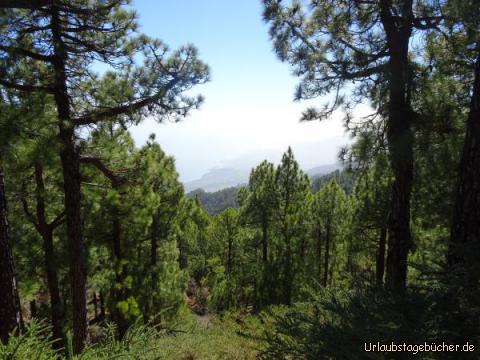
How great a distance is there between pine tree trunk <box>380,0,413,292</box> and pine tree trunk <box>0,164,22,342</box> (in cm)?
588

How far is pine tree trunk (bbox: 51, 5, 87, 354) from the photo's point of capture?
6.23 m

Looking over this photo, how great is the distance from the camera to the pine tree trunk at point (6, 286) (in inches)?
187

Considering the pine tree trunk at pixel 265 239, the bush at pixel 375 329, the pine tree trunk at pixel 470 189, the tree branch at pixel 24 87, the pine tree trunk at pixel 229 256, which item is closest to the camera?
the bush at pixel 375 329

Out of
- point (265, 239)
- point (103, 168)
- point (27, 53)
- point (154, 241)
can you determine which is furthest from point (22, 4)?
point (265, 239)

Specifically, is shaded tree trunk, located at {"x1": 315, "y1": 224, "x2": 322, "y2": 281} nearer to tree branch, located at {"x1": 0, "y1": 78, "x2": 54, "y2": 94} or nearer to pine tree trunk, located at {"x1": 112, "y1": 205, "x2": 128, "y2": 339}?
pine tree trunk, located at {"x1": 112, "y1": 205, "x2": 128, "y2": 339}

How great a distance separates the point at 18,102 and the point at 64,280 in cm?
673

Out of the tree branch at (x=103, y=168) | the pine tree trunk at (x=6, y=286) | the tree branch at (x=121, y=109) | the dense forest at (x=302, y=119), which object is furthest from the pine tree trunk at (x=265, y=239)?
the pine tree trunk at (x=6, y=286)

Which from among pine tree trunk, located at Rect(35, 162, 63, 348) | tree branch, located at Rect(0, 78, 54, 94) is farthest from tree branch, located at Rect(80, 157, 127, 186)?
pine tree trunk, located at Rect(35, 162, 63, 348)

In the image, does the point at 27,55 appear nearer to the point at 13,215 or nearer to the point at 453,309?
the point at 13,215

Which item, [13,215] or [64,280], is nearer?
[13,215]

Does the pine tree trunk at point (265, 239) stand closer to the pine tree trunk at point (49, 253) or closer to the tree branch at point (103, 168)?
the pine tree trunk at point (49, 253)

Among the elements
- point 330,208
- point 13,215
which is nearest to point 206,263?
point 330,208

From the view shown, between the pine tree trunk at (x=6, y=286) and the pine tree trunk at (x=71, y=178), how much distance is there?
1744 millimetres

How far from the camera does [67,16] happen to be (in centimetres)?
637
